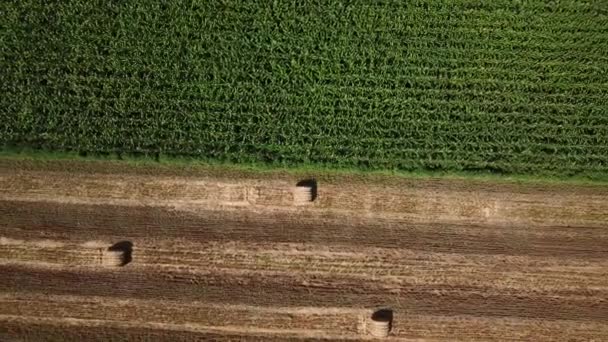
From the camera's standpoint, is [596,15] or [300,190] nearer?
[300,190]

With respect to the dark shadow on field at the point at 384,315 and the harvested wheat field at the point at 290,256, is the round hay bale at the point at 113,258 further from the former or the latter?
the dark shadow on field at the point at 384,315

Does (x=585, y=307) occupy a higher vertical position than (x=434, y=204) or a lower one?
lower

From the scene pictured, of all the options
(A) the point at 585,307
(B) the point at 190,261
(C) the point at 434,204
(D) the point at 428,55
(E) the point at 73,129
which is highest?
(D) the point at 428,55

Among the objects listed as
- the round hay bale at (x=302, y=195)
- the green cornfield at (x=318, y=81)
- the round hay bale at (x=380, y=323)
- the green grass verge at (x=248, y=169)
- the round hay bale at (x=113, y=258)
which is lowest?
the round hay bale at (x=380, y=323)

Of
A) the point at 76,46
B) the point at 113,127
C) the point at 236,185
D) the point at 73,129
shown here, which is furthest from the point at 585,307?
the point at 76,46

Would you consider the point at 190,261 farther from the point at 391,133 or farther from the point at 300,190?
the point at 391,133

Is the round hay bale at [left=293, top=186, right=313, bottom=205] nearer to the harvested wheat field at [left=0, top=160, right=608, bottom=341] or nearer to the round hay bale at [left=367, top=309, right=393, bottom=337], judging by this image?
the harvested wheat field at [left=0, top=160, right=608, bottom=341]

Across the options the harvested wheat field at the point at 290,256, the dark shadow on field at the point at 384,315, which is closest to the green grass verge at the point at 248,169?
the harvested wheat field at the point at 290,256
